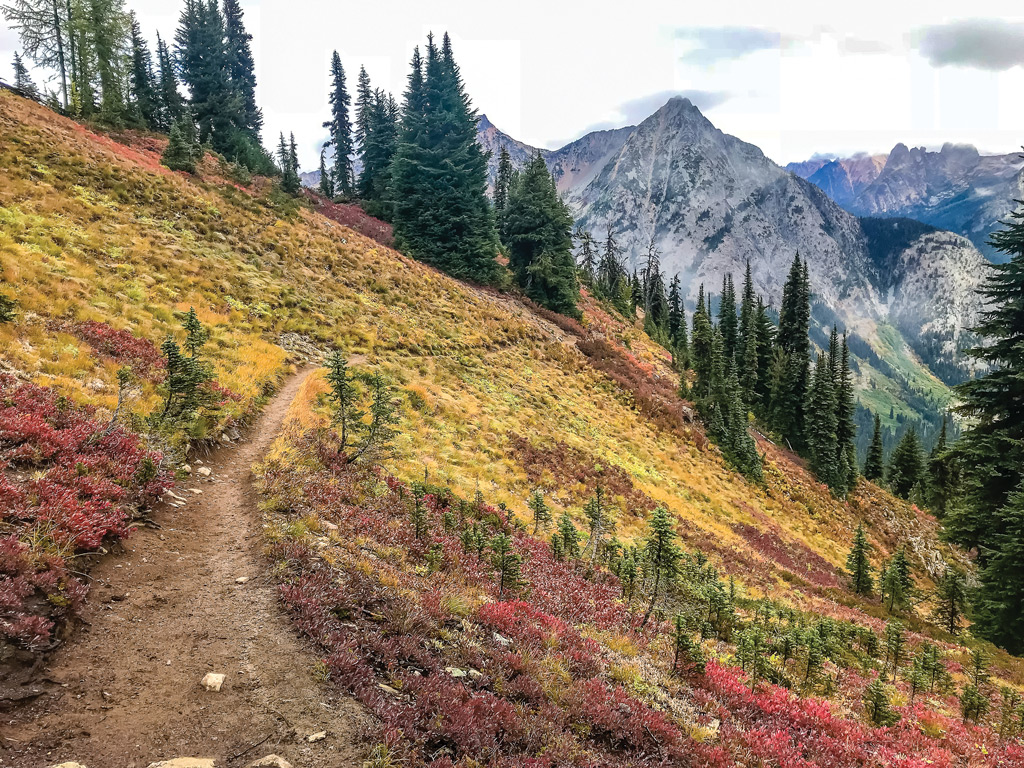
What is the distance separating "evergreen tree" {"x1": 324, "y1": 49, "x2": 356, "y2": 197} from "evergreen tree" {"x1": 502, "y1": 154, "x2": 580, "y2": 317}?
2564cm

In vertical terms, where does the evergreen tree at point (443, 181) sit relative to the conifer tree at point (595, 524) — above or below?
above

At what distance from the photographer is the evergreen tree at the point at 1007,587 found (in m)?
16.1

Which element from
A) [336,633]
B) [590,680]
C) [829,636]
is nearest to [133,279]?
[336,633]

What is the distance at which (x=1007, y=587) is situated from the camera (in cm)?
1641

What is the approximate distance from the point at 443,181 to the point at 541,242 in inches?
415

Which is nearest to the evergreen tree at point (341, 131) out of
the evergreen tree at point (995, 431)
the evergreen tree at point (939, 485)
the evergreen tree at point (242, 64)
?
the evergreen tree at point (242, 64)

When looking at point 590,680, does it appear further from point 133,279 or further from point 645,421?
point 645,421

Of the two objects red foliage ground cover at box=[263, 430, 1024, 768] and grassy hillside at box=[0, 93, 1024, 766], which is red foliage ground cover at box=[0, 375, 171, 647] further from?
red foliage ground cover at box=[263, 430, 1024, 768]

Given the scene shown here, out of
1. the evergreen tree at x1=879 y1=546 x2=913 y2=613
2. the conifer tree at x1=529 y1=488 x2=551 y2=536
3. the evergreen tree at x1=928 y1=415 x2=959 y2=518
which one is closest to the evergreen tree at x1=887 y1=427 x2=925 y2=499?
the evergreen tree at x1=928 y1=415 x2=959 y2=518

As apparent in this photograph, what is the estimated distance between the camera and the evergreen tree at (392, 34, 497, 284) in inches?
1639

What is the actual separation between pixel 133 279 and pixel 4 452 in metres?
12.6

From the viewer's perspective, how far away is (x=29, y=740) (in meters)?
3.82

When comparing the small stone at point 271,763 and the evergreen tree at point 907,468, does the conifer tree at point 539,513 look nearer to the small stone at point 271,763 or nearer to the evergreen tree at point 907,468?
the small stone at point 271,763

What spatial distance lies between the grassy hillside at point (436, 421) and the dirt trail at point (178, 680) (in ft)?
1.46
